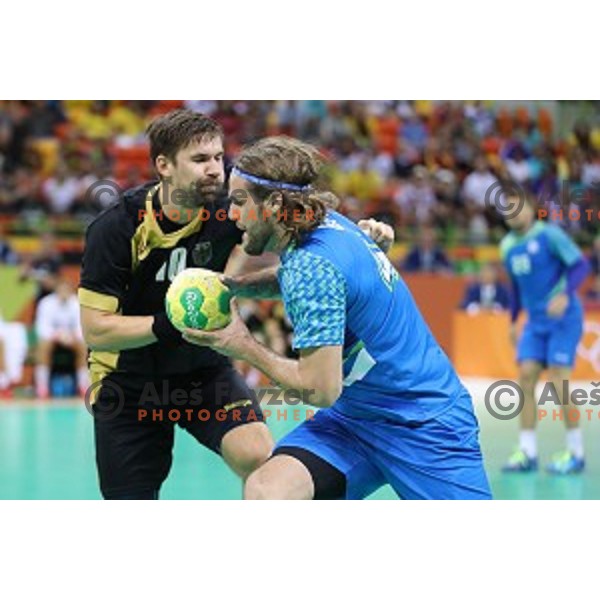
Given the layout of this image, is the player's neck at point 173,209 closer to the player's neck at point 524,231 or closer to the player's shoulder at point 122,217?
the player's shoulder at point 122,217

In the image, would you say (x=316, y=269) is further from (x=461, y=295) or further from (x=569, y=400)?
(x=461, y=295)

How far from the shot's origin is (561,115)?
20.5m

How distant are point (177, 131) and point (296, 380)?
1.47m

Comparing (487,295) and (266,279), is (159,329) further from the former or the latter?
(487,295)

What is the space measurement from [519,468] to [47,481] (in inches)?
142

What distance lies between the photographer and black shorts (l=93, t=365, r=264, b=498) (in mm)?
5508

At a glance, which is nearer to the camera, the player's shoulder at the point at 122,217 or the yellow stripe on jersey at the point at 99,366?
the player's shoulder at the point at 122,217

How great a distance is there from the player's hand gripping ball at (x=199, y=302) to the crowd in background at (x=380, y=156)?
1171 centimetres

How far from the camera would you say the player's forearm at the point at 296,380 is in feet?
14.2

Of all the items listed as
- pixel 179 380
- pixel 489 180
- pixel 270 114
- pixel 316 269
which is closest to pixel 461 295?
pixel 489 180

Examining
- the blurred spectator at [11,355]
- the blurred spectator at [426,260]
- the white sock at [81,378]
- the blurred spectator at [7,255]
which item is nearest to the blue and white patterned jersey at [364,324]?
the white sock at [81,378]

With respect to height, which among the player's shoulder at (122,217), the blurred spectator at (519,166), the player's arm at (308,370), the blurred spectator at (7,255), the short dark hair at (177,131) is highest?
the blurred spectator at (519,166)

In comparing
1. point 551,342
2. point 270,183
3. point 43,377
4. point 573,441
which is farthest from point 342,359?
point 43,377

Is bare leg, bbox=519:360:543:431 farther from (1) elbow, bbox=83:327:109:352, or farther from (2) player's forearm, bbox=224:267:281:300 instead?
(2) player's forearm, bbox=224:267:281:300
